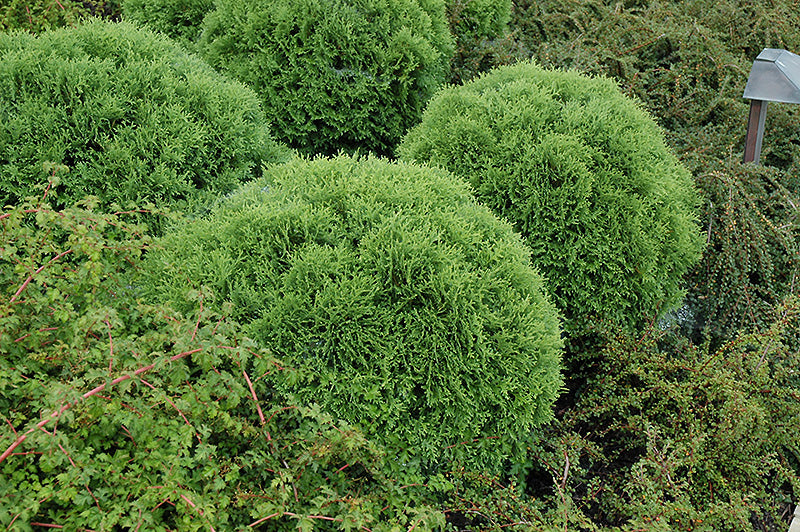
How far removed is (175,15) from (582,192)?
3572 mm

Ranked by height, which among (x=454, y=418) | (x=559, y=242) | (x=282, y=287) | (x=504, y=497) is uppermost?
(x=282, y=287)

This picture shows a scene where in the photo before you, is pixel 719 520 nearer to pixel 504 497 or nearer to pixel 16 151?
pixel 504 497

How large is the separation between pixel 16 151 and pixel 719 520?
3.67 m

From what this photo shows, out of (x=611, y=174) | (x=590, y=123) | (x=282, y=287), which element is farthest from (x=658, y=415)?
(x=282, y=287)

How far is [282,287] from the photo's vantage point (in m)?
2.71

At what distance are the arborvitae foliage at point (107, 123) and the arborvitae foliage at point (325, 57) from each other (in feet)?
3.14

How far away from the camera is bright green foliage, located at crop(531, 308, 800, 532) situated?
9.41 feet

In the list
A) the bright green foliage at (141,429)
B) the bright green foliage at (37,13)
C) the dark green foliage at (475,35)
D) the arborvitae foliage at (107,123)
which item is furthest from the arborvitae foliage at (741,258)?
the bright green foliage at (37,13)

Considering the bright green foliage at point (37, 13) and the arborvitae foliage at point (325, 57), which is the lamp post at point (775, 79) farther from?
the bright green foliage at point (37, 13)

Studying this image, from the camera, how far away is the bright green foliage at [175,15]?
5.23m

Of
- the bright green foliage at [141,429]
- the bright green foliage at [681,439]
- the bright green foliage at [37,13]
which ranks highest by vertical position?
the bright green foliage at [37,13]

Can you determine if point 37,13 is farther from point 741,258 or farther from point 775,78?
point 741,258

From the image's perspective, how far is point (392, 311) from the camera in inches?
105

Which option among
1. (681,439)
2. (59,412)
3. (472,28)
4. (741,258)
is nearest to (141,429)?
(59,412)
